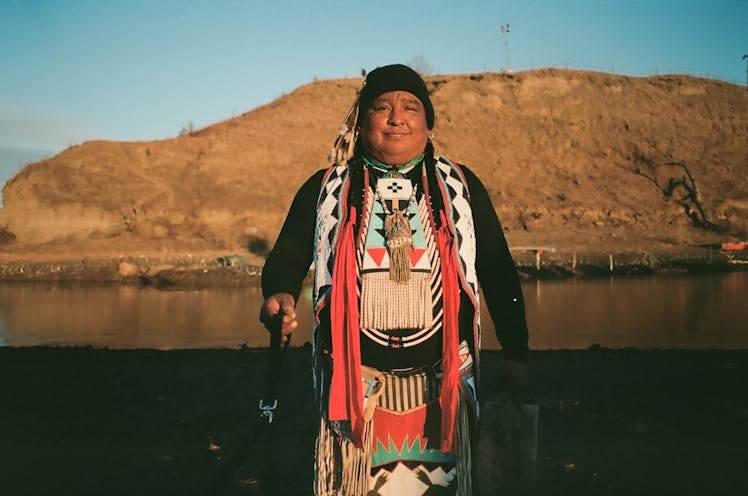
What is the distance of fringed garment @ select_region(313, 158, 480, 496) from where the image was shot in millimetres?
2395

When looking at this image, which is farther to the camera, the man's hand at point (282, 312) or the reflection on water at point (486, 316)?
the reflection on water at point (486, 316)

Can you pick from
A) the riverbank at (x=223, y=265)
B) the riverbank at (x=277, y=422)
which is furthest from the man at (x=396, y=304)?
the riverbank at (x=223, y=265)

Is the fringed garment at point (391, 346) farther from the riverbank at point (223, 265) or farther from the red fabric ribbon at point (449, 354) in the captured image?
the riverbank at point (223, 265)

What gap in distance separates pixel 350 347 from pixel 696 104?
54.2 m

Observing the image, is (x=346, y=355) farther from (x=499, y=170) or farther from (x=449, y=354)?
(x=499, y=170)

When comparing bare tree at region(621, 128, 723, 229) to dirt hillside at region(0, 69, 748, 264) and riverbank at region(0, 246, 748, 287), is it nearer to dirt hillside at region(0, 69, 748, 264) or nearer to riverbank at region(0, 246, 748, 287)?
dirt hillside at region(0, 69, 748, 264)

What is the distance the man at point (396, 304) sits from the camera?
241 centimetres

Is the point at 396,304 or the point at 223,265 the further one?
the point at 223,265

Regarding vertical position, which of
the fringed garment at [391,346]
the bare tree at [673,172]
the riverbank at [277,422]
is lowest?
the riverbank at [277,422]

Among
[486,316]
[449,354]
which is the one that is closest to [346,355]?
[449,354]

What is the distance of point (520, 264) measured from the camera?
28734mm

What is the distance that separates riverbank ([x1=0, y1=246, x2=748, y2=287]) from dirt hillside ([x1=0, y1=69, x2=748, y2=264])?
1.77m

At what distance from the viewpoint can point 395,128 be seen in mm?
2600

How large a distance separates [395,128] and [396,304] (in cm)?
60
